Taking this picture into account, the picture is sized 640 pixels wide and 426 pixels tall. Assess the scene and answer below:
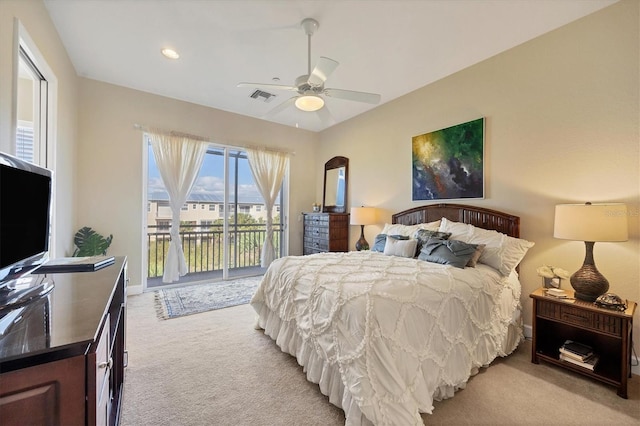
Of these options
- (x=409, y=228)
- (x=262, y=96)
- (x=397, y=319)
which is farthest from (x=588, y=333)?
(x=262, y=96)

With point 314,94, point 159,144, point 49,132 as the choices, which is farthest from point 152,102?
point 314,94

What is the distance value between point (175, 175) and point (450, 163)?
4063 mm

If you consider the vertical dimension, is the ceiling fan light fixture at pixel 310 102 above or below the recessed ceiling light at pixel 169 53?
below

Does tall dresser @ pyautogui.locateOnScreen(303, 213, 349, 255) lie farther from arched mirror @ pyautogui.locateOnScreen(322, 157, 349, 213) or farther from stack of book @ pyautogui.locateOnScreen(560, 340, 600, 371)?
stack of book @ pyautogui.locateOnScreen(560, 340, 600, 371)

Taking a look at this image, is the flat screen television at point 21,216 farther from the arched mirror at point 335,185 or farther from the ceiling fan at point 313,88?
the arched mirror at point 335,185

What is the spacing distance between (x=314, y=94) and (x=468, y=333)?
242 centimetres

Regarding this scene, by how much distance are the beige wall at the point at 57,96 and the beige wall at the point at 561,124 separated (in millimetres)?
4055

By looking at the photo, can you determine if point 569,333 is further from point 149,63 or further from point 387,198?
point 149,63

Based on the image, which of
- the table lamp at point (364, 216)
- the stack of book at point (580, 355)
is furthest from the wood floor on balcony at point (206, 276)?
the stack of book at point (580, 355)

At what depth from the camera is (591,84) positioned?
7.89 feet

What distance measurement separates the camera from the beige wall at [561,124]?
222 cm

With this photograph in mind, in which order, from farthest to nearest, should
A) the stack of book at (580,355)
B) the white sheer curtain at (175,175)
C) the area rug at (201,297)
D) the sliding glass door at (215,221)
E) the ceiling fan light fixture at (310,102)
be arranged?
1. the sliding glass door at (215,221)
2. the white sheer curtain at (175,175)
3. the area rug at (201,297)
4. the ceiling fan light fixture at (310,102)
5. the stack of book at (580,355)

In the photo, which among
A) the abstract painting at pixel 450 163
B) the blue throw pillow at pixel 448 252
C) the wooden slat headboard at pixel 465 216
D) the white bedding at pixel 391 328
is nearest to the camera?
the white bedding at pixel 391 328

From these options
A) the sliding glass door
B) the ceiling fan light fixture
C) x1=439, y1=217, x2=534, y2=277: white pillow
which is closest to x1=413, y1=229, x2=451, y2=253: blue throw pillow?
x1=439, y1=217, x2=534, y2=277: white pillow
